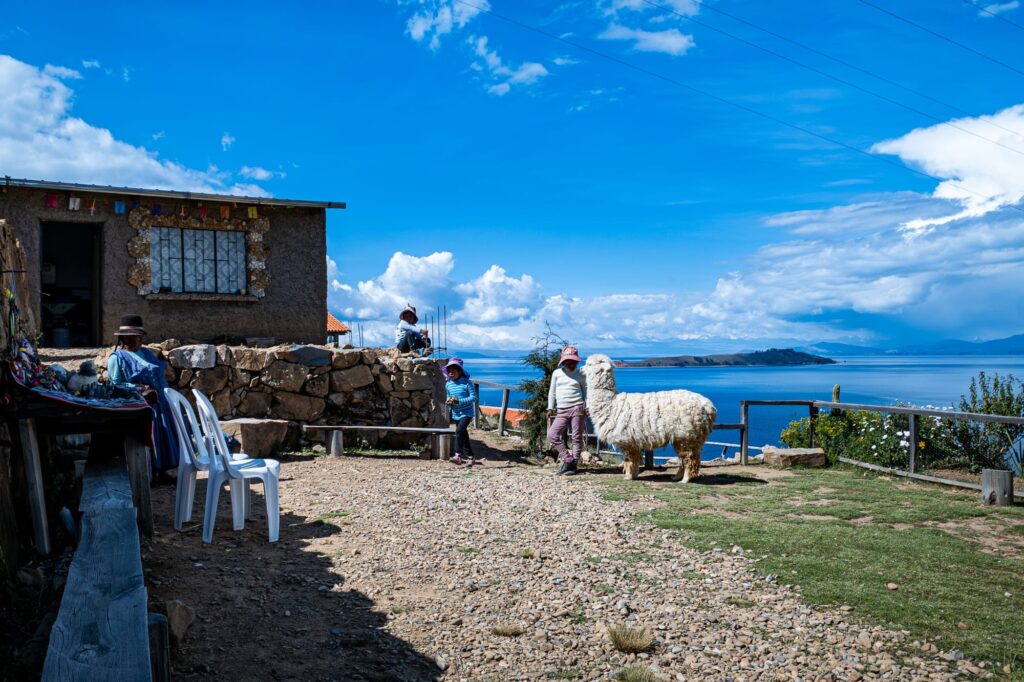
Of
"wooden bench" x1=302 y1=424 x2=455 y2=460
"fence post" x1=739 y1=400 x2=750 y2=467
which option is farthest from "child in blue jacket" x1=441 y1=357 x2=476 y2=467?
"fence post" x1=739 y1=400 x2=750 y2=467

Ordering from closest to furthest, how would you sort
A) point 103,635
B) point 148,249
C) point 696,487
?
point 103,635 < point 696,487 < point 148,249

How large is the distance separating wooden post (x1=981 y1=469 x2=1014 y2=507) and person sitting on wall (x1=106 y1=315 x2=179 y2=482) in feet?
30.0

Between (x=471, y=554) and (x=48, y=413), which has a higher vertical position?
(x=48, y=413)

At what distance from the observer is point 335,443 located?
12195 mm

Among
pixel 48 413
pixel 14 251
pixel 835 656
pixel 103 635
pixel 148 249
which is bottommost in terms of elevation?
pixel 835 656

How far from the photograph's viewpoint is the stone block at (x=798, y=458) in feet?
40.0

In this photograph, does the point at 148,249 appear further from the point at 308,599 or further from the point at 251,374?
the point at 308,599

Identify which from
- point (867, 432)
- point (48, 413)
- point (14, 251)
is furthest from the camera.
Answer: point (867, 432)

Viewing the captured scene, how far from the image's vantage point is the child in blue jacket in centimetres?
1205

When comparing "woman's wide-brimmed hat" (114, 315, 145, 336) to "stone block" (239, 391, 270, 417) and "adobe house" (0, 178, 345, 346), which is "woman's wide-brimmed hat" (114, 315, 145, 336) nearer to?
"stone block" (239, 391, 270, 417)

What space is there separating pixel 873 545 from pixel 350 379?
906 cm

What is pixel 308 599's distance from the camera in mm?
5375

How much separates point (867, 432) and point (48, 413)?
1156cm

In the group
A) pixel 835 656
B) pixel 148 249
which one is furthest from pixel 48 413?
pixel 148 249
